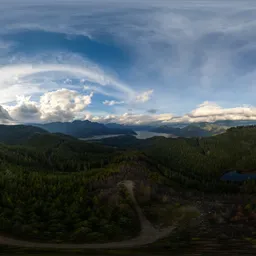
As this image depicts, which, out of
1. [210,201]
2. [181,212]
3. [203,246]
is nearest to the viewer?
[203,246]

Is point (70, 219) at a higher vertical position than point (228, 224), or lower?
higher

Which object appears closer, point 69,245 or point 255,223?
point 69,245

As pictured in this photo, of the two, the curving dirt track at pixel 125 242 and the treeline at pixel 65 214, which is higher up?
the treeline at pixel 65 214

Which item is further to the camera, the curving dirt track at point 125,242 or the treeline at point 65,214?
the treeline at point 65,214

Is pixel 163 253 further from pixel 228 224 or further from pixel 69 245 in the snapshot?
pixel 228 224

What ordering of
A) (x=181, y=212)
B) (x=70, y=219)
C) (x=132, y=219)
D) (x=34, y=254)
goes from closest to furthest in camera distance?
1. (x=34, y=254)
2. (x=70, y=219)
3. (x=132, y=219)
4. (x=181, y=212)

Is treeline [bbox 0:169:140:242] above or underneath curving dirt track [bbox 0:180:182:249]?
above

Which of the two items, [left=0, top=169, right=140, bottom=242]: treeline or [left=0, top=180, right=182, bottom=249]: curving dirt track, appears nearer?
[left=0, top=180, right=182, bottom=249]: curving dirt track

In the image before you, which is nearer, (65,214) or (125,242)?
(125,242)

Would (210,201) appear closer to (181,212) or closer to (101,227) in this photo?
(181,212)

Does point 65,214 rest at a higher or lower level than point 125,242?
higher

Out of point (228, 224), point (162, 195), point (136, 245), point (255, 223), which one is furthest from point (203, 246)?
point (162, 195)
